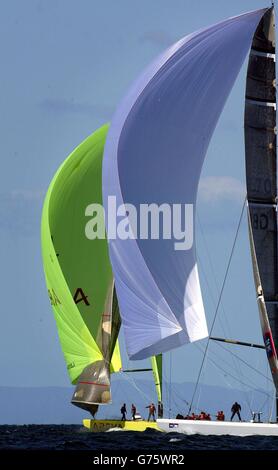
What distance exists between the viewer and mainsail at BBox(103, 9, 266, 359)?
42.7 meters

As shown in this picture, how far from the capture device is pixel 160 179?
4291 centimetres

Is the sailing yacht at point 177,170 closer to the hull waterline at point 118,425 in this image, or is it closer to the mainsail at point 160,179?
the mainsail at point 160,179

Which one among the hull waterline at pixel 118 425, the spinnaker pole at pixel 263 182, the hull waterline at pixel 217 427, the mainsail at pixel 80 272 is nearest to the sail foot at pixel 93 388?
the mainsail at pixel 80 272

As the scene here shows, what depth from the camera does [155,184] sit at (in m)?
42.8

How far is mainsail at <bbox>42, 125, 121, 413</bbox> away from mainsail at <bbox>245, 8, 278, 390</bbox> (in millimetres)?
8558

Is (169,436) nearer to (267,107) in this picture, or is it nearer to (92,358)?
(92,358)

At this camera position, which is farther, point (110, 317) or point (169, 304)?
point (110, 317)

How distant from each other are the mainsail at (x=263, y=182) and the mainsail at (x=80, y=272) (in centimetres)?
856

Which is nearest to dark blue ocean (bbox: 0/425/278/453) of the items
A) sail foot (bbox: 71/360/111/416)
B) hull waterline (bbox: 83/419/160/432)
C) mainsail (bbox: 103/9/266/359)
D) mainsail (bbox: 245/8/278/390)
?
hull waterline (bbox: 83/419/160/432)

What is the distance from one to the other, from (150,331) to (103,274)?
33.4 feet
